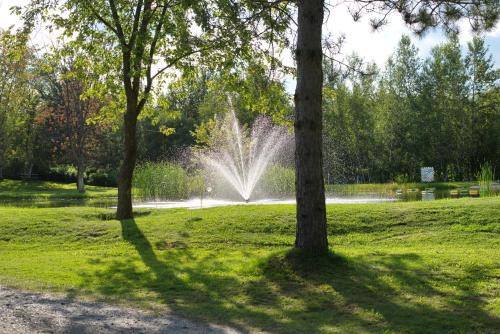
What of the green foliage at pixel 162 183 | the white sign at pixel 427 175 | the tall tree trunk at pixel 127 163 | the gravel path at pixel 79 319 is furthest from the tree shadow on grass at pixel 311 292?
the white sign at pixel 427 175

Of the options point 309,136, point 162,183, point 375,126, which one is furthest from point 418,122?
point 309,136

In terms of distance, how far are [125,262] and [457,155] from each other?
3382 cm

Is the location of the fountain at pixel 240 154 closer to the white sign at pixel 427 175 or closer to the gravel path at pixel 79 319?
the white sign at pixel 427 175

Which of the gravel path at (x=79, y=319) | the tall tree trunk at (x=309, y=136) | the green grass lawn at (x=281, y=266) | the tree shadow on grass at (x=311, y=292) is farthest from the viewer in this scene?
the tall tree trunk at (x=309, y=136)

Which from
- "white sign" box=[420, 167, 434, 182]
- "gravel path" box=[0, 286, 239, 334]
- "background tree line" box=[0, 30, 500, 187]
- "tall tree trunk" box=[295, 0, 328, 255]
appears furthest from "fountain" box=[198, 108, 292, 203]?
"gravel path" box=[0, 286, 239, 334]

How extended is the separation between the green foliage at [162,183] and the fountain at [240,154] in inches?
77.5

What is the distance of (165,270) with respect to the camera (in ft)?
27.0

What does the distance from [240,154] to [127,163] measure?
45.3ft

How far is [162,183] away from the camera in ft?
76.6

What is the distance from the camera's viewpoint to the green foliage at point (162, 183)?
2325 cm

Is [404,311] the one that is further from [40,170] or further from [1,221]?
[40,170]

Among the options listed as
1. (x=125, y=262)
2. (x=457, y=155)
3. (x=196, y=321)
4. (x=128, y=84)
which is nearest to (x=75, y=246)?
(x=125, y=262)

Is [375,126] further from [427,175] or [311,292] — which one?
[311,292]

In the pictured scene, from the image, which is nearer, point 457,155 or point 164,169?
point 164,169
